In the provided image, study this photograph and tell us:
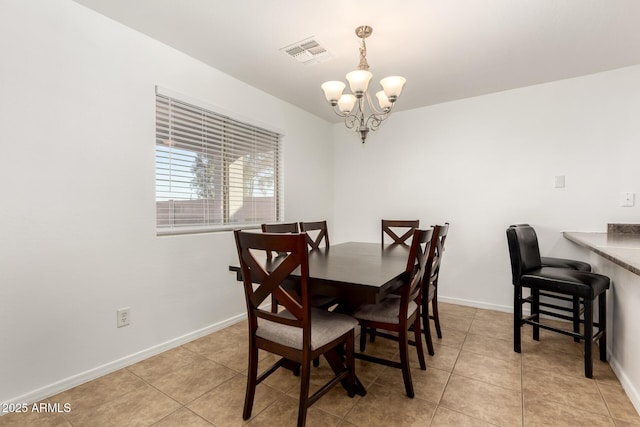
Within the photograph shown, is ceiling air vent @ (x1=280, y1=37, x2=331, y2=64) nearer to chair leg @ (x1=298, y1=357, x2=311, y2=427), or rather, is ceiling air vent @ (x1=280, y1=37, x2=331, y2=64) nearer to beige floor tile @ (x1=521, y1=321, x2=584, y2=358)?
chair leg @ (x1=298, y1=357, x2=311, y2=427)

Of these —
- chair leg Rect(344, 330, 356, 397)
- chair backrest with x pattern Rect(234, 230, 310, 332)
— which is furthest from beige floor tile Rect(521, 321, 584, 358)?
chair backrest with x pattern Rect(234, 230, 310, 332)

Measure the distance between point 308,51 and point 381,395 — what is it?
96.5 inches

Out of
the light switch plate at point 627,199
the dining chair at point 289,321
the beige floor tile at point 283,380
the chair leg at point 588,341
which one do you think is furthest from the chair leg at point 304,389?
the light switch plate at point 627,199

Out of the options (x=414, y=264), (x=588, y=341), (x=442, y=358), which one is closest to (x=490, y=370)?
(x=442, y=358)

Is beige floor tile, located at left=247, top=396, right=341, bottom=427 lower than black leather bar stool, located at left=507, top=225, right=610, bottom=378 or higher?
lower

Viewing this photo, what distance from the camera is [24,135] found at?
1.66 meters

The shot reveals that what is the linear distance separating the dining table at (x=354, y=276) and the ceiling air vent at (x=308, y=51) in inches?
62.0

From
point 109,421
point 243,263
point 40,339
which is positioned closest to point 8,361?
point 40,339

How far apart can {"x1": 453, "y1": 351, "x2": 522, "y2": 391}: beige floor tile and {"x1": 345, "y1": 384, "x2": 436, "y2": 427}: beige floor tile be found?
0.48m

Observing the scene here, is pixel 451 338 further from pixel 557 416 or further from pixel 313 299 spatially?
pixel 313 299

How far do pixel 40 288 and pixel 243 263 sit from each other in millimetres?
1256

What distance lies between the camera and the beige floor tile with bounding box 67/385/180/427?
154 centimetres

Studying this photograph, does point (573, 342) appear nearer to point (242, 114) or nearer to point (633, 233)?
point (633, 233)

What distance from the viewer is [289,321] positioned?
1416 mm
